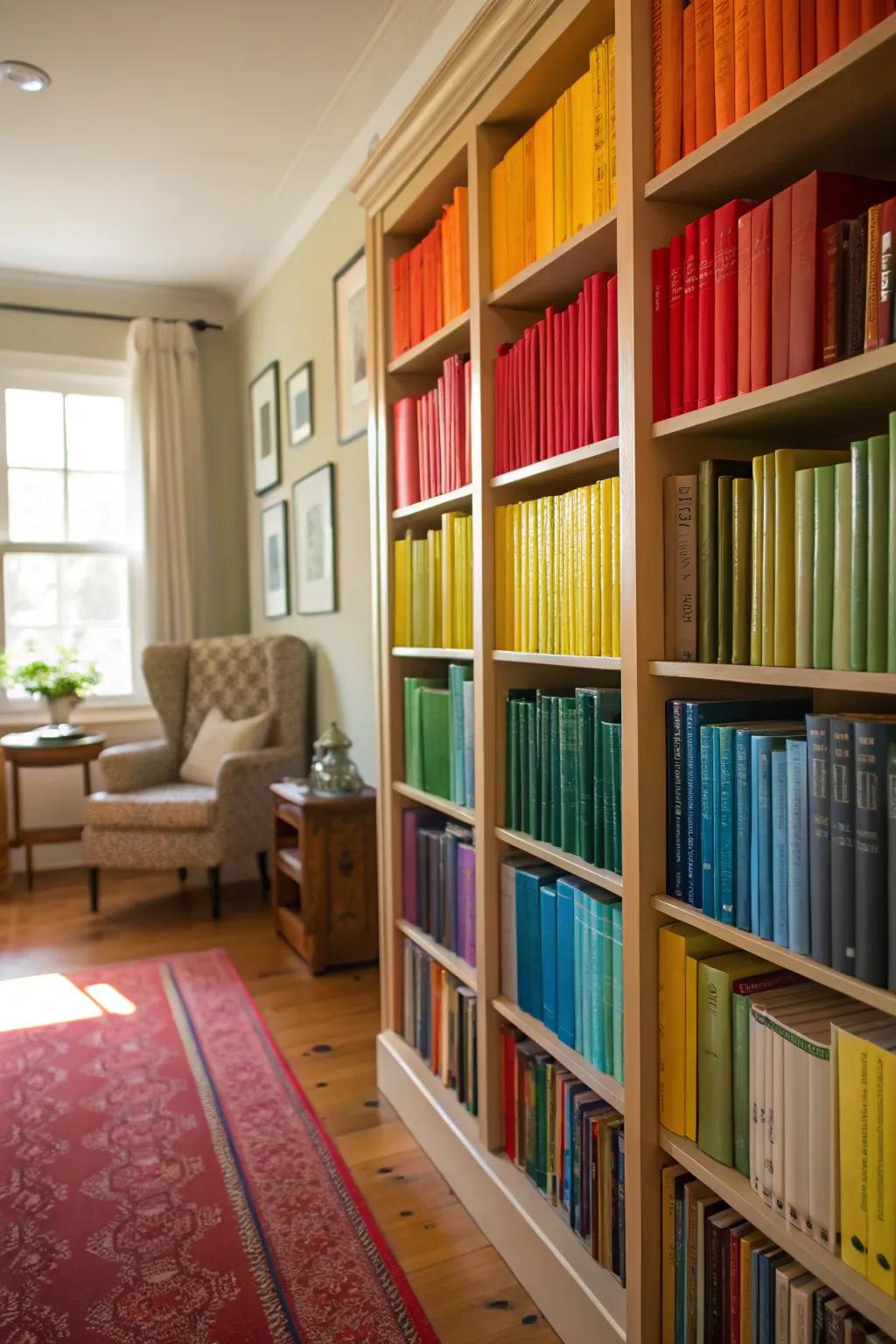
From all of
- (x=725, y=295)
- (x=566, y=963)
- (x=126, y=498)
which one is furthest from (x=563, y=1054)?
(x=126, y=498)

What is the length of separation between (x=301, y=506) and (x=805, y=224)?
123 inches

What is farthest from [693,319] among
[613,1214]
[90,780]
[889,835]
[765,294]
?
[90,780]

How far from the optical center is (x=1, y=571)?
4.64m

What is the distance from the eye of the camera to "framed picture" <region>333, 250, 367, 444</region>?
3.33 m

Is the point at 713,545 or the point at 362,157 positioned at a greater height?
the point at 362,157

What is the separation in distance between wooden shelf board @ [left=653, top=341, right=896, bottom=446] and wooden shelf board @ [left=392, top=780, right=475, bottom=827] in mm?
903

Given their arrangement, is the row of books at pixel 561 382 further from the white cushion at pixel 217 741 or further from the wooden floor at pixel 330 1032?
the white cushion at pixel 217 741

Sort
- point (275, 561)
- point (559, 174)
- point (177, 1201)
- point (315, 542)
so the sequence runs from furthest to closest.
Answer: point (275, 561) → point (315, 542) → point (177, 1201) → point (559, 174)

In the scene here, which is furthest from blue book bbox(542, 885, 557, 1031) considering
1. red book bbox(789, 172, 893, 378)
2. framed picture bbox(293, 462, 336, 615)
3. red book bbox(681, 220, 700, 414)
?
framed picture bbox(293, 462, 336, 615)

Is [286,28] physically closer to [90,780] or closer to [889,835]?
[889,835]

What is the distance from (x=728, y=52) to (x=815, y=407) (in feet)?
1.47

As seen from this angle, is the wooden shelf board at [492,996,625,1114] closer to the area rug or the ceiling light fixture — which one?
the area rug

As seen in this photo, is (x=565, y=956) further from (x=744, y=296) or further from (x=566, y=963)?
(x=744, y=296)

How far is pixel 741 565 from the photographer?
3.81ft
